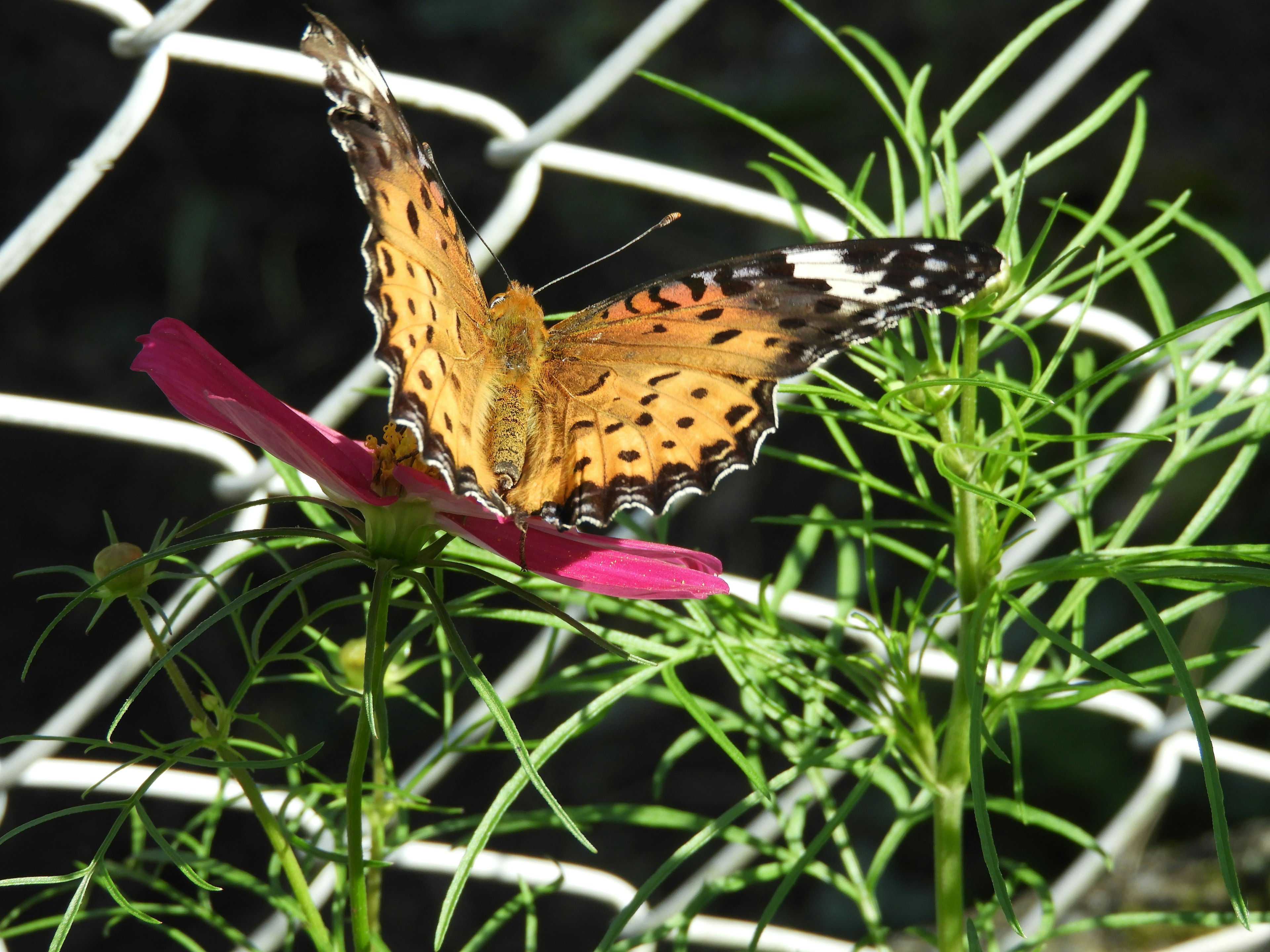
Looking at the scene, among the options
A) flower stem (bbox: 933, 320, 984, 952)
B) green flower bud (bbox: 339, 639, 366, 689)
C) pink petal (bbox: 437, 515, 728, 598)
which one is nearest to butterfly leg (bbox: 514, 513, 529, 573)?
pink petal (bbox: 437, 515, 728, 598)

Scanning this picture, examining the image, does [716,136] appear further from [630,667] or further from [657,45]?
[630,667]

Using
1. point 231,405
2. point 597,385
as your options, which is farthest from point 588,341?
point 231,405

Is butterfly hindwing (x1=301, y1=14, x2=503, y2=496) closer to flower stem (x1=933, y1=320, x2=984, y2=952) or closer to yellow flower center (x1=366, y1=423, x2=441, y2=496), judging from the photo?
yellow flower center (x1=366, y1=423, x2=441, y2=496)

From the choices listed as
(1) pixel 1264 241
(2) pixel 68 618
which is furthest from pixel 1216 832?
(1) pixel 1264 241

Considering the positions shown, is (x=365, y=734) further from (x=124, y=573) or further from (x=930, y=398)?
(x=930, y=398)

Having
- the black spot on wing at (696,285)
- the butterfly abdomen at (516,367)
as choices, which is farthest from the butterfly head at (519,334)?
the black spot on wing at (696,285)

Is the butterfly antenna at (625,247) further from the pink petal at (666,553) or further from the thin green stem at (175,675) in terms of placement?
the thin green stem at (175,675)
